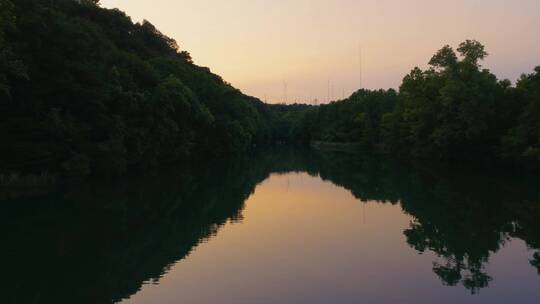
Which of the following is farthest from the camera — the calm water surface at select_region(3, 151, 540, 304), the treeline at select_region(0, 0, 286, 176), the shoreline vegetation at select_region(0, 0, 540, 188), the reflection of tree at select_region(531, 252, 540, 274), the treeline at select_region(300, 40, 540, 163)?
the treeline at select_region(300, 40, 540, 163)

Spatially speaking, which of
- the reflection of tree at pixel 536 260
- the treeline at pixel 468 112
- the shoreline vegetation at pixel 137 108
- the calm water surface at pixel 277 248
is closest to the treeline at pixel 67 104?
the shoreline vegetation at pixel 137 108

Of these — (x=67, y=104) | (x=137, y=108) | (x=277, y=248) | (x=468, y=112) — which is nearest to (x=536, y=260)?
(x=277, y=248)

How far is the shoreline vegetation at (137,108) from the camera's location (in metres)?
30.5

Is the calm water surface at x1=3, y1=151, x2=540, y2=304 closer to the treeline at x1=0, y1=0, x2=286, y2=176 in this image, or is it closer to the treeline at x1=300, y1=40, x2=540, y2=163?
the treeline at x1=0, y1=0, x2=286, y2=176

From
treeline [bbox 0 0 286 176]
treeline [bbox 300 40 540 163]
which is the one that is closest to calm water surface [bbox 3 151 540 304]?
treeline [bbox 0 0 286 176]

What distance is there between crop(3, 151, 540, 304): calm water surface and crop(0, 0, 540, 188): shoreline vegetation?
400cm

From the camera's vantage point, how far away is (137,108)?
138 feet

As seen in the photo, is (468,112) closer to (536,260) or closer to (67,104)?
(67,104)

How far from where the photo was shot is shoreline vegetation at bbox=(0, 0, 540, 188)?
3053 centimetres

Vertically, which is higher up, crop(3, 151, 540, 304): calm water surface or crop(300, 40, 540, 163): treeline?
crop(300, 40, 540, 163): treeline

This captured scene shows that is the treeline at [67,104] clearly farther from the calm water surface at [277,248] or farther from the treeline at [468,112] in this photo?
the treeline at [468,112]

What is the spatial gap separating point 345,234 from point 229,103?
216 feet

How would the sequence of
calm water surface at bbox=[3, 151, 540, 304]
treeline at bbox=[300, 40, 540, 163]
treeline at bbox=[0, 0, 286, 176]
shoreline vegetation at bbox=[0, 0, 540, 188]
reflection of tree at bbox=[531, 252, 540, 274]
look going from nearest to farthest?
calm water surface at bbox=[3, 151, 540, 304], reflection of tree at bbox=[531, 252, 540, 274], treeline at bbox=[0, 0, 286, 176], shoreline vegetation at bbox=[0, 0, 540, 188], treeline at bbox=[300, 40, 540, 163]

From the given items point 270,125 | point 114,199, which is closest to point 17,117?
point 114,199
